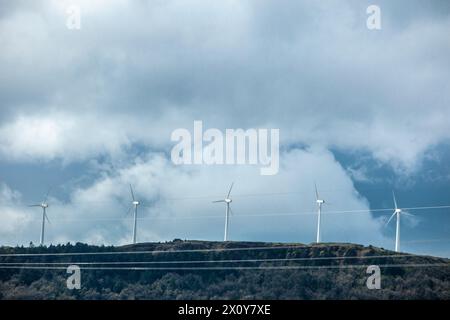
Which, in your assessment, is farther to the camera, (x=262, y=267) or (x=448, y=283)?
(x=262, y=267)

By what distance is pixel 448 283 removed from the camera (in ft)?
534

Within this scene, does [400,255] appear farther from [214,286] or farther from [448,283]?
[214,286]

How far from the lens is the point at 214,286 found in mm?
173750

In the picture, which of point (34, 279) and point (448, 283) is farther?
point (34, 279)

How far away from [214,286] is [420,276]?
143 ft
